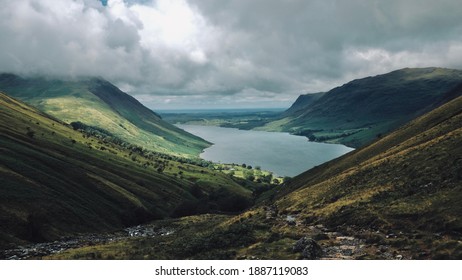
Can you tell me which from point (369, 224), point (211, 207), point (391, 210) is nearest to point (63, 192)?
point (211, 207)

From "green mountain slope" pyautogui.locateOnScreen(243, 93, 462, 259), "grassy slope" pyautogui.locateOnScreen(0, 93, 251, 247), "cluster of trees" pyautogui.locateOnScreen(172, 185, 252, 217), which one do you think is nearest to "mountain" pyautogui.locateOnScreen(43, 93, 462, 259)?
"green mountain slope" pyautogui.locateOnScreen(243, 93, 462, 259)

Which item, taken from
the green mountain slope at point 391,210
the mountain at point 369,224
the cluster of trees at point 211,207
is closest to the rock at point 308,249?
the mountain at point 369,224

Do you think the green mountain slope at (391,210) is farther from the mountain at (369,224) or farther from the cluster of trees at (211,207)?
the cluster of trees at (211,207)

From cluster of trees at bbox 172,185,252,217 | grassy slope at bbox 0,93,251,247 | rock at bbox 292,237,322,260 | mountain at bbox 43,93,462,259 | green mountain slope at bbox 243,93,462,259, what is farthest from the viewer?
cluster of trees at bbox 172,185,252,217

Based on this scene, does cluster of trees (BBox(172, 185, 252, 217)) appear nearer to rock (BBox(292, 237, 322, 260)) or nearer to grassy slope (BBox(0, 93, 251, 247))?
grassy slope (BBox(0, 93, 251, 247))

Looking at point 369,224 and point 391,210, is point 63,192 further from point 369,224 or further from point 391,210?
point 391,210
